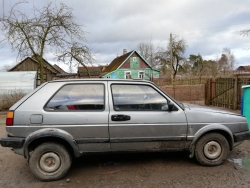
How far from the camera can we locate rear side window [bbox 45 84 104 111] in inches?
131

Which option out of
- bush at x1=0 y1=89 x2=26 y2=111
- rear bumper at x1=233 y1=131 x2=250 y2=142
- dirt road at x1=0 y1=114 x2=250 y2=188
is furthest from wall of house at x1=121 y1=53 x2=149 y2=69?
rear bumper at x1=233 y1=131 x2=250 y2=142

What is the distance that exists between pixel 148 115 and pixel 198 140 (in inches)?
41.8

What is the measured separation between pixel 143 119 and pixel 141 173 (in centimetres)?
96

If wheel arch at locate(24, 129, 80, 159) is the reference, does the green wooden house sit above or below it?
above

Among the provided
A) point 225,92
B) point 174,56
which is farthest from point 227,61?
point 225,92

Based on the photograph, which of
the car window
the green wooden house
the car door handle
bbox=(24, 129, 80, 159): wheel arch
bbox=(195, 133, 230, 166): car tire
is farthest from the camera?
the green wooden house

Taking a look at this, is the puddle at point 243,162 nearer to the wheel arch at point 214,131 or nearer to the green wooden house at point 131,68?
the wheel arch at point 214,131

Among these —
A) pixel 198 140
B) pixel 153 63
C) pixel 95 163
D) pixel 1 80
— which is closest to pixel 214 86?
pixel 198 140

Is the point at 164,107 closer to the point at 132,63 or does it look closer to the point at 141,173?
the point at 141,173

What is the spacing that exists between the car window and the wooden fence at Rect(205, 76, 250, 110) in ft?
21.8

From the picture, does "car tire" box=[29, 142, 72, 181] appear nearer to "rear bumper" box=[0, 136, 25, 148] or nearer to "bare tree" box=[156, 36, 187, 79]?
"rear bumper" box=[0, 136, 25, 148]

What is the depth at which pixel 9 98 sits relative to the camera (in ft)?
33.7

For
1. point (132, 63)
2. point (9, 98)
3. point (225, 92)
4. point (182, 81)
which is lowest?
point (9, 98)

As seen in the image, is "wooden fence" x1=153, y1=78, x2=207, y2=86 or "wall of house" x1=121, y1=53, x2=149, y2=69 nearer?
"wooden fence" x1=153, y1=78, x2=207, y2=86
